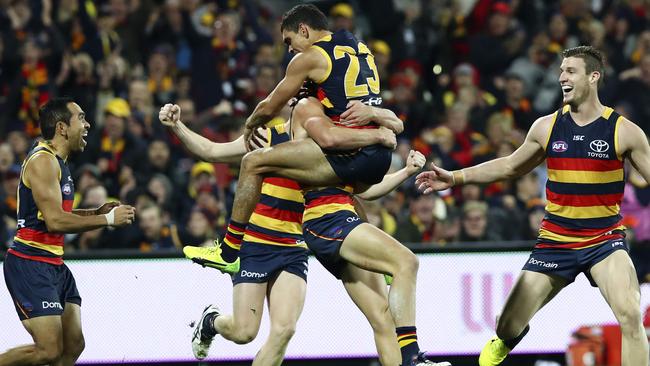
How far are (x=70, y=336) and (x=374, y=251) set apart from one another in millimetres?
2508

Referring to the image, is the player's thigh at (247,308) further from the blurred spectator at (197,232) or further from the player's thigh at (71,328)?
the blurred spectator at (197,232)

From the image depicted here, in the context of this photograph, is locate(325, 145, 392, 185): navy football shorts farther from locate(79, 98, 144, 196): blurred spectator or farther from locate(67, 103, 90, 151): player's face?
locate(79, 98, 144, 196): blurred spectator

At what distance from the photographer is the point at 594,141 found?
376 inches

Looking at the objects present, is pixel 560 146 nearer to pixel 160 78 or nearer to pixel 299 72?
pixel 299 72

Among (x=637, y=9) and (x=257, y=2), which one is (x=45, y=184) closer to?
(x=257, y=2)

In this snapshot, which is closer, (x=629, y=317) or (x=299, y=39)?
(x=629, y=317)

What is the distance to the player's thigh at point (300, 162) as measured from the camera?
9281 millimetres

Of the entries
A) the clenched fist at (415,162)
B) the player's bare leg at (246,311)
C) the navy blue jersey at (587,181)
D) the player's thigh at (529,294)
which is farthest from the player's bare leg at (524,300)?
the player's bare leg at (246,311)

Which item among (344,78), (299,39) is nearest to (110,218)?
(299,39)

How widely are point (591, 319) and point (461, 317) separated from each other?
126 centimetres

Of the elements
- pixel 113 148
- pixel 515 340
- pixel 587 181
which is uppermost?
pixel 113 148

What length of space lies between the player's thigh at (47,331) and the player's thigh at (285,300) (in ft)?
5.22

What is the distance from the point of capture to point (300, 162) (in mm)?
9297

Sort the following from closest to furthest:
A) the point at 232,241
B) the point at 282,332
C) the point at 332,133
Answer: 1. the point at 332,133
2. the point at 232,241
3. the point at 282,332
